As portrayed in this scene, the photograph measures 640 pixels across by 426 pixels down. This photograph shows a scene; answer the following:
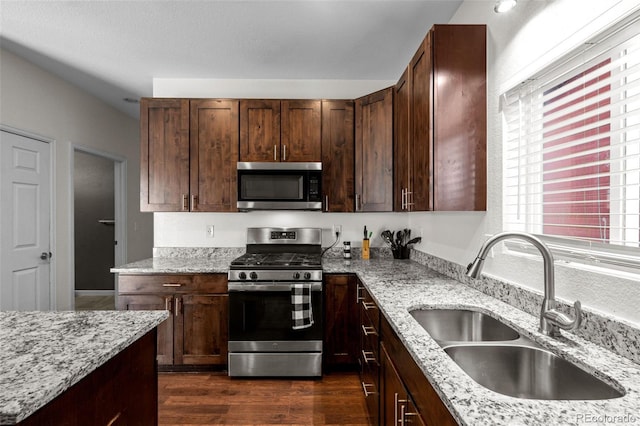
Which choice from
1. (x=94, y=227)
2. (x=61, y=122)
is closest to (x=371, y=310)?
(x=61, y=122)

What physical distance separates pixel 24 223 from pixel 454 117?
3.69 meters

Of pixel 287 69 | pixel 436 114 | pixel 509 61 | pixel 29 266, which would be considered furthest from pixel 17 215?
pixel 509 61

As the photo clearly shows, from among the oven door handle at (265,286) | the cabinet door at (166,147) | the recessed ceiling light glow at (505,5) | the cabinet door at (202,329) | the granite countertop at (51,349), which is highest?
the recessed ceiling light glow at (505,5)

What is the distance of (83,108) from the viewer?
3873 mm

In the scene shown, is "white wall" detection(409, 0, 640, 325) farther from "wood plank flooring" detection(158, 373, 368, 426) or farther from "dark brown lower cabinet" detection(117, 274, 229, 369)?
"dark brown lower cabinet" detection(117, 274, 229, 369)

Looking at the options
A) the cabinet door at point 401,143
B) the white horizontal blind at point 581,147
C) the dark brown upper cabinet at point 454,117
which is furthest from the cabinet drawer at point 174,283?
the white horizontal blind at point 581,147

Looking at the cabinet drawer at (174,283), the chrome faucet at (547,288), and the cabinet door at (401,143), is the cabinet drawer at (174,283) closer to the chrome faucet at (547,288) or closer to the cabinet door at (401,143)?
the cabinet door at (401,143)

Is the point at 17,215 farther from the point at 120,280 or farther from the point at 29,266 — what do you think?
the point at 120,280

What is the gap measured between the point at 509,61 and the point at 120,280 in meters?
3.03

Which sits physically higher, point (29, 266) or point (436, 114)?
point (436, 114)

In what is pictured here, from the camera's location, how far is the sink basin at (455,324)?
61.1 inches

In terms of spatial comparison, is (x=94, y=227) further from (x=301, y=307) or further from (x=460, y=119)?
(x=460, y=119)

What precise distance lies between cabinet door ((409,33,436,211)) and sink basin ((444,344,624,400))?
856 millimetres

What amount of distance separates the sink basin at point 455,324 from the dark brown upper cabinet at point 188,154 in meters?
2.04
